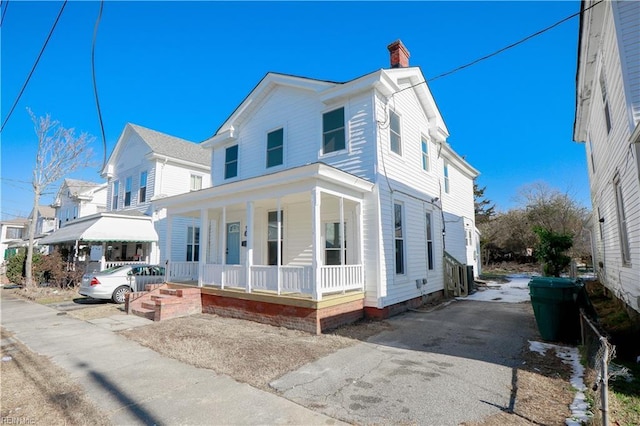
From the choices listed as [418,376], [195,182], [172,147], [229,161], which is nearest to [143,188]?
[195,182]

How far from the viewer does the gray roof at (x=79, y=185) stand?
25828mm

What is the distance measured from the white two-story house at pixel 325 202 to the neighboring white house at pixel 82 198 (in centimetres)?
1739

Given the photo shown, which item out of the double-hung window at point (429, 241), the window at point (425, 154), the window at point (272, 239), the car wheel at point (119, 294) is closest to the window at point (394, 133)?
the window at point (425, 154)

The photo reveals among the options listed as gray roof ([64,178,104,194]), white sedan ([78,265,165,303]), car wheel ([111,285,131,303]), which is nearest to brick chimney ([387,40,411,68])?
white sedan ([78,265,165,303])

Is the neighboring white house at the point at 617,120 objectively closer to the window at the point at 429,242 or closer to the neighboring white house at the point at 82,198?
the window at the point at 429,242

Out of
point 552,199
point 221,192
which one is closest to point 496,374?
point 221,192

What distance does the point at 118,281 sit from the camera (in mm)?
12664

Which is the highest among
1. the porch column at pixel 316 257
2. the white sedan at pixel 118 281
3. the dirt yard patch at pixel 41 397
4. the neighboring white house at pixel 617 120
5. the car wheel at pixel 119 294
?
the neighboring white house at pixel 617 120

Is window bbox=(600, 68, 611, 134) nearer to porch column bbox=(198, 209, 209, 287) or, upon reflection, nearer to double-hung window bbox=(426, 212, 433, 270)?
double-hung window bbox=(426, 212, 433, 270)

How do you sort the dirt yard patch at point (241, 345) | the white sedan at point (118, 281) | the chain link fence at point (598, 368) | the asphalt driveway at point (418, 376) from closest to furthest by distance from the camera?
the chain link fence at point (598, 368), the asphalt driveway at point (418, 376), the dirt yard patch at point (241, 345), the white sedan at point (118, 281)

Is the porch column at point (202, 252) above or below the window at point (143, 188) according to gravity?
below

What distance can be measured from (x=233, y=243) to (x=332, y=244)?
474cm

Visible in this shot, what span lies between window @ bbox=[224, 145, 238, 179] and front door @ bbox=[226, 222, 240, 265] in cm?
213

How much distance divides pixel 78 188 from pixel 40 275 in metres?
10.1
